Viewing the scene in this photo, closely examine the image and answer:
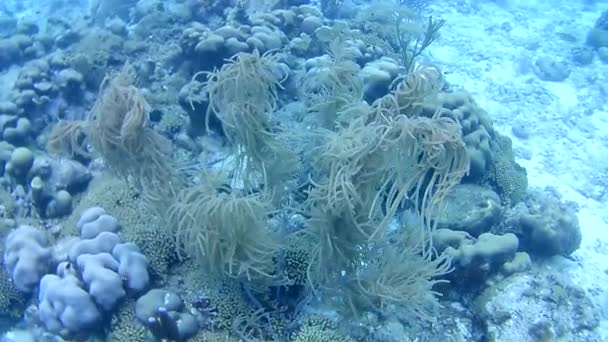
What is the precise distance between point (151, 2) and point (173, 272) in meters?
8.51

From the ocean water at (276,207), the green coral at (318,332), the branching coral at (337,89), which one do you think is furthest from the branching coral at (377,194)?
the branching coral at (337,89)

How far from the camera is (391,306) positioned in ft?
17.0

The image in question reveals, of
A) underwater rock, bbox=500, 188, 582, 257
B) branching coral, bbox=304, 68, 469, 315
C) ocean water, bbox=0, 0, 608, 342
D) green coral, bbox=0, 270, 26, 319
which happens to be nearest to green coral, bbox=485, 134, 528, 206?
ocean water, bbox=0, 0, 608, 342

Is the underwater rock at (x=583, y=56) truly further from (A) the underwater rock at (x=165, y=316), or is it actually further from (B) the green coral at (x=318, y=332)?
(A) the underwater rock at (x=165, y=316)

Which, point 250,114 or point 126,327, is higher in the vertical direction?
point 250,114

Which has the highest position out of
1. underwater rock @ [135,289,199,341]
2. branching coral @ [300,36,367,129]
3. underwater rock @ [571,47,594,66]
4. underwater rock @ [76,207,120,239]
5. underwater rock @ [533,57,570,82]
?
branching coral @ [300,36,367,129]

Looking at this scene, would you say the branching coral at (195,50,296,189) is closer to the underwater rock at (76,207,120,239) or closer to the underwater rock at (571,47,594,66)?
the underwater rock at (76,207,120,239)

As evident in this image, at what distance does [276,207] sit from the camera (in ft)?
16.6

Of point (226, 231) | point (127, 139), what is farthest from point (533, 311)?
point (127, 139)

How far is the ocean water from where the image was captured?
13.9 feet

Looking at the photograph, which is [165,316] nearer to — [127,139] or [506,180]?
[127,139]

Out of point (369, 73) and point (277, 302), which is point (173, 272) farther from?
point (369, 73)

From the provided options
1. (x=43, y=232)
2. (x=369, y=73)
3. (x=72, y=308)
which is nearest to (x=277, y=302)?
(x=72, y=308)

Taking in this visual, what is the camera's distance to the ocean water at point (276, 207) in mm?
4230
